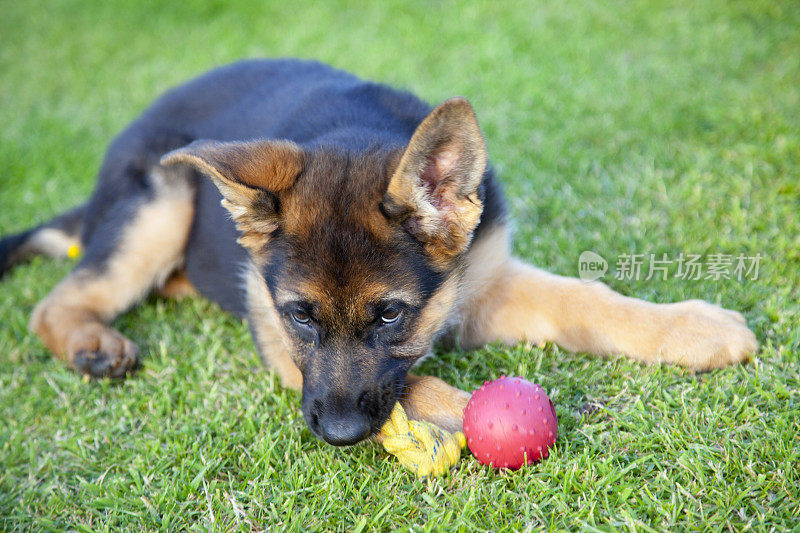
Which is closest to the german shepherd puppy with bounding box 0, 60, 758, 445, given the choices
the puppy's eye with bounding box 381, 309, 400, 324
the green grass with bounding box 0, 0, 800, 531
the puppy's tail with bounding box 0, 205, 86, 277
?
the puppy's eye with bounding box 381, 309, 400, 324

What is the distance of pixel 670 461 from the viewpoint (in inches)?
99.5

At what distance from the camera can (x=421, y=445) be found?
8.43 feet

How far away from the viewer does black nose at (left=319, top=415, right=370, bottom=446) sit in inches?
99.4

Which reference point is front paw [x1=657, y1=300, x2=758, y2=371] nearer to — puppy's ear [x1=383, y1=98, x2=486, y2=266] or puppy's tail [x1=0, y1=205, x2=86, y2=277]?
puppy's ear [x1=383, y1=98, x2=486, y2=266]

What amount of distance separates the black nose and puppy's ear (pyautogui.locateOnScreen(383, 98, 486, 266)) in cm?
76

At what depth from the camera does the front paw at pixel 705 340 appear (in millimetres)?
2971

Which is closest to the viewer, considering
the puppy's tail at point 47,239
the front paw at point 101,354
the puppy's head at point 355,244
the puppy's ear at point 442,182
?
the puppy's ear at point 442,182

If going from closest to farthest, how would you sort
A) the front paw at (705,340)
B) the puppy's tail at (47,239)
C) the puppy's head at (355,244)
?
the puppy's head at (355,244) → the front paw at (705,340) → the puppy's tail at (47,239)

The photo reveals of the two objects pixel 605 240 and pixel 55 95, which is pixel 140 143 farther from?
pixel 55 95

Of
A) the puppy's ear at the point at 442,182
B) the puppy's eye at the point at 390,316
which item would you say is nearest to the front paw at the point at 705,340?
the puppy's ear at the point at 442,182

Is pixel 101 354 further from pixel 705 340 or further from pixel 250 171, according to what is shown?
pixel 705 340

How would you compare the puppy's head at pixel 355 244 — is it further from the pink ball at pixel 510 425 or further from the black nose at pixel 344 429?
the pink ball at pixel 510 425

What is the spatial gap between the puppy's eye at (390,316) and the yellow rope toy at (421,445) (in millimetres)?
377

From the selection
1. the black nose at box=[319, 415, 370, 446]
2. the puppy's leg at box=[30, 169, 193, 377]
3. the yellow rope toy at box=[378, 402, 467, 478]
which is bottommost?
the puppy's leg at box=[30, 169, 193, 377]
